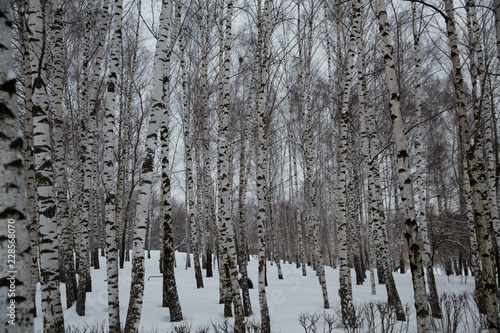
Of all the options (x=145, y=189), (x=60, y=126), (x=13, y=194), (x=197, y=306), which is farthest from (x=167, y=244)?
(x=13, y=194)

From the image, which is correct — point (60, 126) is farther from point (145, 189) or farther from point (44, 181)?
point (145, 189)

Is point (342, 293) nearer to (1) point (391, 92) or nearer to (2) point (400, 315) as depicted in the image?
(2) point (400, 315)

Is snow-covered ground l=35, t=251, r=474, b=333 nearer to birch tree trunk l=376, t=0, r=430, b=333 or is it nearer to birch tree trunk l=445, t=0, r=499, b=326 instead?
birch tree trunk l=376, t=0, r=430, b=333

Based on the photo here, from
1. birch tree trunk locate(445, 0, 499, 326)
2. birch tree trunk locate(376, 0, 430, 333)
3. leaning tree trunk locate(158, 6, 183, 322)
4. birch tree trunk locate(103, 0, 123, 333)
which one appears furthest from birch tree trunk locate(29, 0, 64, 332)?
birch tree trunk locate(445, 0, 499, 326)

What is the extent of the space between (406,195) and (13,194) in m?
3.95

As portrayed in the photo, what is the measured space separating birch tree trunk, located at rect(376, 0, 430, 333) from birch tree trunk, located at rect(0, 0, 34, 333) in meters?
3.72

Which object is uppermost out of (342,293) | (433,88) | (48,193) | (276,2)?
(433,88)

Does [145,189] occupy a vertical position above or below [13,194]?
above

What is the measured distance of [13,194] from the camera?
1.47 m

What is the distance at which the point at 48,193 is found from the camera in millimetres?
3809

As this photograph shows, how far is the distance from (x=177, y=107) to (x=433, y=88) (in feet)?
45.3

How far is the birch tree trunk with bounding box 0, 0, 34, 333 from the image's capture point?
145cm

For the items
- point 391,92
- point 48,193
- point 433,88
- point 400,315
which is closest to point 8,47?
point 48,193

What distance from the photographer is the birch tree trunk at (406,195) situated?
3.64m
